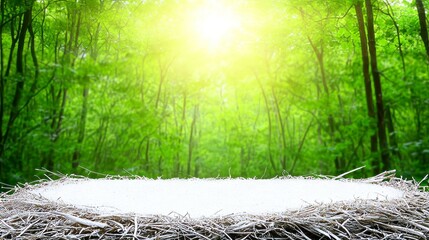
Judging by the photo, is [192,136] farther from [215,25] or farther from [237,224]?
[237,224]

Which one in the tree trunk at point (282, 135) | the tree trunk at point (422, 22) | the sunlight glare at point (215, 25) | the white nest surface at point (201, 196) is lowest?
the white nest surface at point (201, 196)

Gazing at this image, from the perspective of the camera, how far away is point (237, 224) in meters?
0.92

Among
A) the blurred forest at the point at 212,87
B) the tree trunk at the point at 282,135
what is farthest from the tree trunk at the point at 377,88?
the tree trunk at the point at 282,135

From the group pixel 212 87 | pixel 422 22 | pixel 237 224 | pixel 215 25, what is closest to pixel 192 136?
pixel 212 87

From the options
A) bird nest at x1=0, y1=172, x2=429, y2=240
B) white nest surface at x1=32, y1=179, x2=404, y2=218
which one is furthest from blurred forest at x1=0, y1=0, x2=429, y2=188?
bird nest at x1=0, y1=172, x2=429, y2=240

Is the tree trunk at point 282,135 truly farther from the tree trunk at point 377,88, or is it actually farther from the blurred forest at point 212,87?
the tree trunk at point 377,88

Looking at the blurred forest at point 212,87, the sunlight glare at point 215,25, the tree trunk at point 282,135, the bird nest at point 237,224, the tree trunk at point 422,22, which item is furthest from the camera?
the tree trunk at point 282,135

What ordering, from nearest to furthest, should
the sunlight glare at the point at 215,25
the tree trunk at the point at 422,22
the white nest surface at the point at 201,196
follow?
1. the white nest surface at the point at 201,196
2. the tree trunk at the point at 422,22
3. the sunlight glare at the point at 215,25

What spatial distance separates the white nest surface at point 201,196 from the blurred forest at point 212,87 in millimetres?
2306

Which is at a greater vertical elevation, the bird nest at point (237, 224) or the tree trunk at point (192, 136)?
the tree trunk at point (192, 136)

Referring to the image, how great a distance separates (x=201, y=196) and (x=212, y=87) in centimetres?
377

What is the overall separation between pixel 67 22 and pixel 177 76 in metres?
1.63

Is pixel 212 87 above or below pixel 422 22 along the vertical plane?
below

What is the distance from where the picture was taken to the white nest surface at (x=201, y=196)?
106cm
